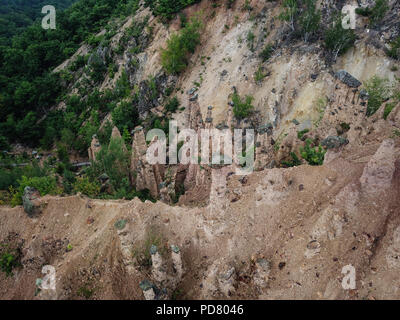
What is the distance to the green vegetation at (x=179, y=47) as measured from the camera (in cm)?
3522

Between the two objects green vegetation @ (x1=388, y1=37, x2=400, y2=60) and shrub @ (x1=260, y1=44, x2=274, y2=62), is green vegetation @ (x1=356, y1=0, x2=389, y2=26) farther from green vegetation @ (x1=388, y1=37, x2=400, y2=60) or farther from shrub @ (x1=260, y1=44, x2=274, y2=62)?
shrub @ (x1=260, y1=44, x2=274, y2=62)

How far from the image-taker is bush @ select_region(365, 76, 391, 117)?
22328 mm

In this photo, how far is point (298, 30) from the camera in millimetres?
29516

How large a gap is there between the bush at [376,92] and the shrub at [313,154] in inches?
299

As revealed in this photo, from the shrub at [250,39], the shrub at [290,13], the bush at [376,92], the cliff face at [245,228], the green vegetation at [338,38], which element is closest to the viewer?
the cliff face at [245,228]

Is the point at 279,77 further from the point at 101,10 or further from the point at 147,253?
the point at 101,10

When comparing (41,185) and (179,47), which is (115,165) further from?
(179,47)

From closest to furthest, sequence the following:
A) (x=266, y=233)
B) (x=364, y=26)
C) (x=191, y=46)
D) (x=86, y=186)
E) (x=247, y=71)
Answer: (x=266, y=233), (x=86, y=186), (x=364, y=26), (x=247, y=71), (x=191, y=46)

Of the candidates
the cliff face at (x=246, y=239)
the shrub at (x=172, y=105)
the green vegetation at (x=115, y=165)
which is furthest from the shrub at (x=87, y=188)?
the shrub at (x=172, y=105)

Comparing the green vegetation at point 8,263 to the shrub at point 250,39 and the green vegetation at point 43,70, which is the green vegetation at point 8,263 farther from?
the shrub at point 250,39

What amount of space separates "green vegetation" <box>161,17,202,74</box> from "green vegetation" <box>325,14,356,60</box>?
1562 cm

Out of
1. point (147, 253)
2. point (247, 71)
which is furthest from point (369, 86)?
point (147, 253)

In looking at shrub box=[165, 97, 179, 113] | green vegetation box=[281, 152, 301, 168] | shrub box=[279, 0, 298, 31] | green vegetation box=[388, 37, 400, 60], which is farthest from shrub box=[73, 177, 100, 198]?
green vegetation box=[388, 37, 400, 60]

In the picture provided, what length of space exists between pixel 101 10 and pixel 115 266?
53.9 m
